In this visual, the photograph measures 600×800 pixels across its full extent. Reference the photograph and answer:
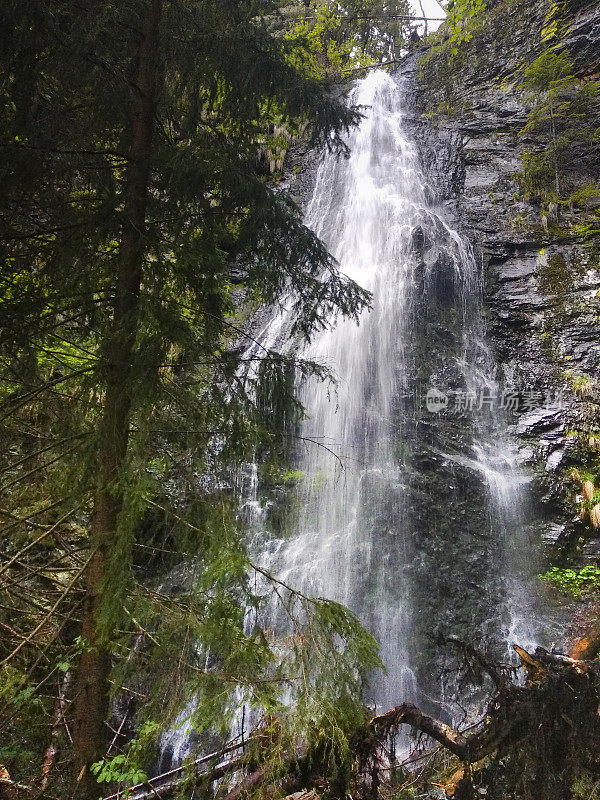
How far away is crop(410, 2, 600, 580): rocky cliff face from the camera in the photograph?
920 centimetres

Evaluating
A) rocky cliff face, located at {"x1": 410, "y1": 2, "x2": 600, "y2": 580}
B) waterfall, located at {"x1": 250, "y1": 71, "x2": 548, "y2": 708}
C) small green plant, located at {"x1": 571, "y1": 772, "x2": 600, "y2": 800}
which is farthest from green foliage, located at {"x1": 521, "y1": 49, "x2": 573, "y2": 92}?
small green plant, located at {"x1": 571, "y1": 772, "x2": 600, "y2": 800}

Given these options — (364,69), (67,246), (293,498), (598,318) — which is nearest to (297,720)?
(67,246)

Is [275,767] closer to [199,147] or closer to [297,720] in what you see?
[297,720]

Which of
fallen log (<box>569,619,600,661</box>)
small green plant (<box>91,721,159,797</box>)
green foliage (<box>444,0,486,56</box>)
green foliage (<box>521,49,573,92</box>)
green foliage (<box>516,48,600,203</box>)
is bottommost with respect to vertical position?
small green plant (<box>91,721,159,797</box>)

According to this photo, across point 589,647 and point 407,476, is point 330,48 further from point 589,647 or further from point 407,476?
point 589,647

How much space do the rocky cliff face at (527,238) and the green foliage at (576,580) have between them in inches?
10.2

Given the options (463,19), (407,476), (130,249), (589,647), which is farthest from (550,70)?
(589,647)

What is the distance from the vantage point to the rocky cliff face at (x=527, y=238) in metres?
9.20

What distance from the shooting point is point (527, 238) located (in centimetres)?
1160

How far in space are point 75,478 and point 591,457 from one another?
8646 mm

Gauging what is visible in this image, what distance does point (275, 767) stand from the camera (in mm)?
2625

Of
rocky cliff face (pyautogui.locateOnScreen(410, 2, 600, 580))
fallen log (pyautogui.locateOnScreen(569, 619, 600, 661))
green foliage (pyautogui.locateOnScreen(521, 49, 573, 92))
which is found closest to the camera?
fallen log (pyautogui.locateOnScreen(569, 619, 600, 661))

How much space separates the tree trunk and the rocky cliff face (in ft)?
24.5

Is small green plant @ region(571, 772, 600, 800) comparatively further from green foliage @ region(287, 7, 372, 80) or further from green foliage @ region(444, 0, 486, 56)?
green foliage @ region(287, 7, 372, 80)
